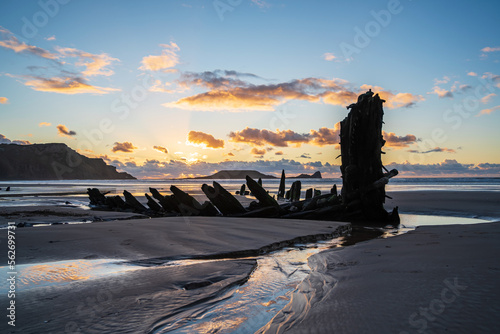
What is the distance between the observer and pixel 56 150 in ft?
560

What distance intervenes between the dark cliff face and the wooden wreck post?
7219 inches

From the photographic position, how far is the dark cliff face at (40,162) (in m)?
159

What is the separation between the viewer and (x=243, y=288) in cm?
312

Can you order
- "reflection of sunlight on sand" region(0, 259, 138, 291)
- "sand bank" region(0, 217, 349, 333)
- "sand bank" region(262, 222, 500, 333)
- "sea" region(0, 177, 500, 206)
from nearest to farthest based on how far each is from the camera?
1. "sand bank" region(262, 222, 500, 333)
2. "sand bank" region(0, 217, 349, 333)
3. "reflection of sunlight on sand" region(0, 259, 138, 291)
4. "sea" region(0, 177, 500, 206)

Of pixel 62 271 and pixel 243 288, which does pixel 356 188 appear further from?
pixel 62 271

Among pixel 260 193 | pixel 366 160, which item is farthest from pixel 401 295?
pixel 260 193

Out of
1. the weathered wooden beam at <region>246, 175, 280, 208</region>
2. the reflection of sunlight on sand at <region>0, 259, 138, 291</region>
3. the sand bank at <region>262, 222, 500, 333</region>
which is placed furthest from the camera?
the weathered wooden beam at <region>246, 175, 280, 208</region>

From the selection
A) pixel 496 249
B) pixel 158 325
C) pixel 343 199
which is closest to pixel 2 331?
pixel 158 325

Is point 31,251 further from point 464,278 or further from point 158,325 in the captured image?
point 464,278

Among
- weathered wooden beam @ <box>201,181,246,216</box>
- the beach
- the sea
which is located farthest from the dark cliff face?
the beach

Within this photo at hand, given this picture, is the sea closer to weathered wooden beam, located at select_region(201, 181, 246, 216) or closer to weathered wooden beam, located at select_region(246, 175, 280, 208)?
weathered wooden beam, located at select_region(201, 181, 246, 216)

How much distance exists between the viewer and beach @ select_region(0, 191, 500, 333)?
2.09 meters

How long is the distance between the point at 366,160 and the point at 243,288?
26.5 feet

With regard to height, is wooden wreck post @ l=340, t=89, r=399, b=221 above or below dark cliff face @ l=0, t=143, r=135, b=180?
below
